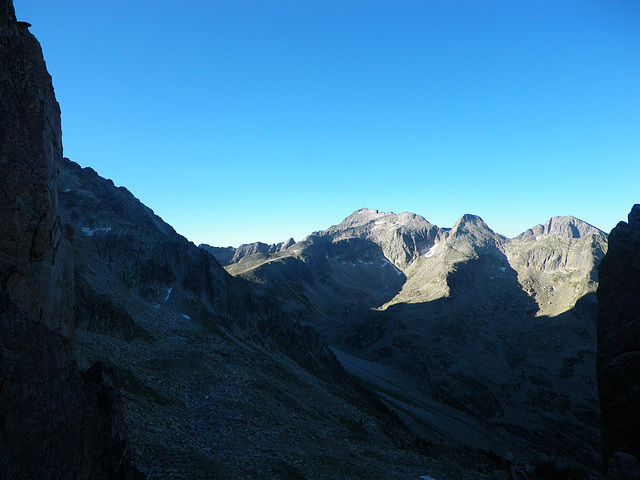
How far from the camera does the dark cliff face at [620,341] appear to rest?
27844 mm

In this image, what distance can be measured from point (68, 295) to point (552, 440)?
148 m

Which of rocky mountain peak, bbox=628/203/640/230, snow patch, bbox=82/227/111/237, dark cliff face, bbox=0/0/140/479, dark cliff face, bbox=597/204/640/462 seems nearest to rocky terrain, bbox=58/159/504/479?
snow patch, bbox=82/227/111/237

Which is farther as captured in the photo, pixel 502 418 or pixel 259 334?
pixel 502 418

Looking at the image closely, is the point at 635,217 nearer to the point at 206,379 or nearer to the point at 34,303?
the point at 34,303

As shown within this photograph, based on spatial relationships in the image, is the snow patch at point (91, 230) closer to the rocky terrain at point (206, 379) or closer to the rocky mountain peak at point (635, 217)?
the rocky terrain at point (206, 379)

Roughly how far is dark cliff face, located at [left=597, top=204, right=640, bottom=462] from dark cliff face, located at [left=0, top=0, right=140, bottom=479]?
37.7 meters

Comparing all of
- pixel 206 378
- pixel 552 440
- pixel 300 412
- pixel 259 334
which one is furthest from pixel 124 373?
pixel 552 440

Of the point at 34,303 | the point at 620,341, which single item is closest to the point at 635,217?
the point at 620,341

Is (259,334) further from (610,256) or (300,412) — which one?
(610,256)

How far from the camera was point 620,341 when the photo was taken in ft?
102

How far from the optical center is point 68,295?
1869 cm

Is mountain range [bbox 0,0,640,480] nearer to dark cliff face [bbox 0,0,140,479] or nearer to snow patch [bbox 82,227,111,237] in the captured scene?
dark cliff face [bbox 0,0,140,479]

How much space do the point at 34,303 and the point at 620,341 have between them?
44.2 metres

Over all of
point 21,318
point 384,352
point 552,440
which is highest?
point 21,318
